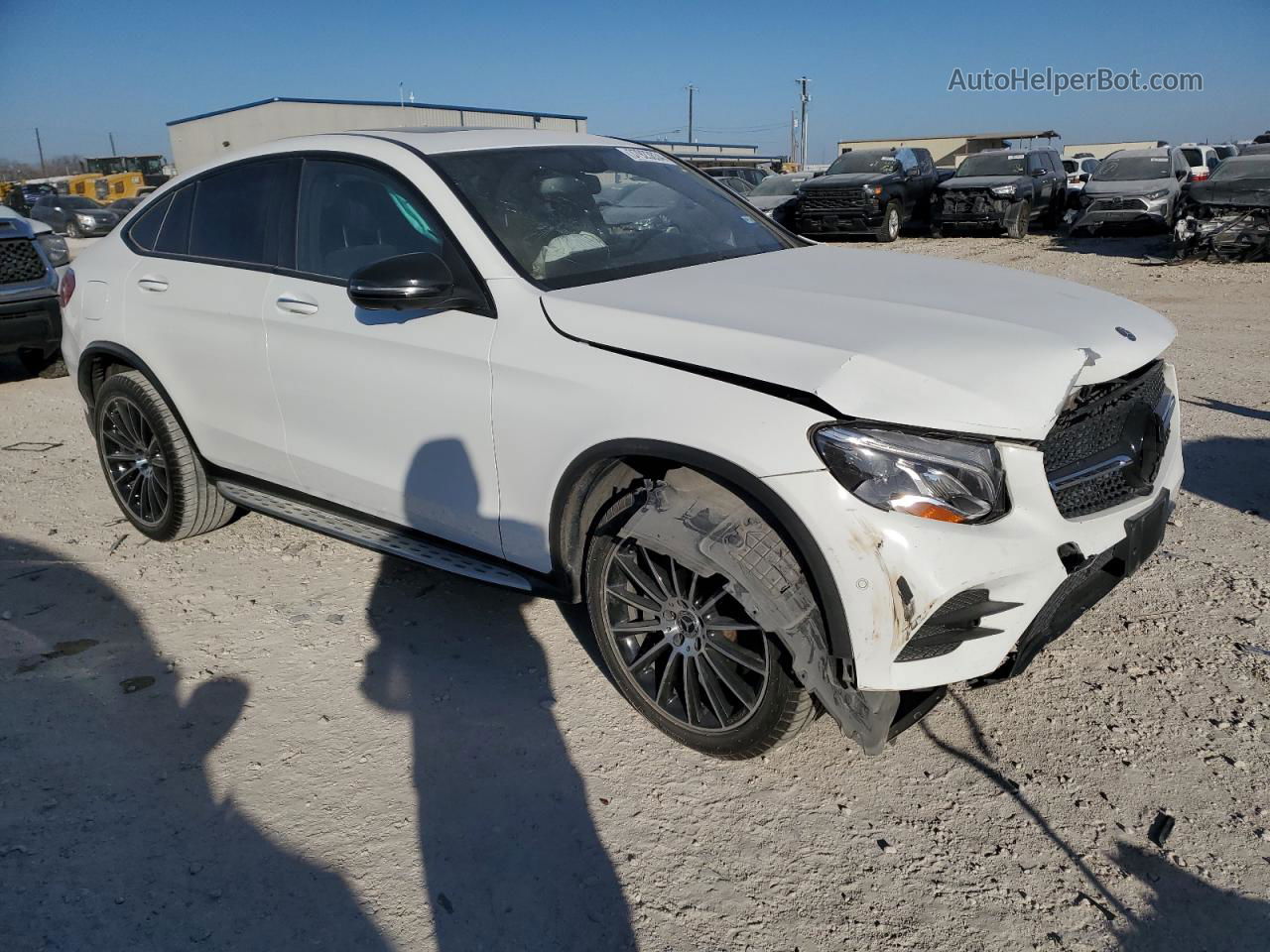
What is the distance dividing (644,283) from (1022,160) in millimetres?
18394

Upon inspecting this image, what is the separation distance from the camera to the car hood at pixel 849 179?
17859 mm

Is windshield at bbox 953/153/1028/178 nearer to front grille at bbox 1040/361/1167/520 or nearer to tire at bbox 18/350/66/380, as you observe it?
tire at bbox 18/350/66/380

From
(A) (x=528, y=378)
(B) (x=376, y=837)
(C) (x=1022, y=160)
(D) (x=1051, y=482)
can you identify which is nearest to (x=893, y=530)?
(D) (x=1051, y=482)

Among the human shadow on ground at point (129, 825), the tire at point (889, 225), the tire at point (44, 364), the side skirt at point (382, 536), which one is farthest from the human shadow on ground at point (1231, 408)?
the tire at point (889, 225)

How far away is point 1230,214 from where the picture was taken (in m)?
13.7

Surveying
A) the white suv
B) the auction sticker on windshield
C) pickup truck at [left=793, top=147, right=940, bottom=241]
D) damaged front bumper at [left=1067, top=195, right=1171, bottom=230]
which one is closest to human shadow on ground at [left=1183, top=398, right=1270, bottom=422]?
the white suv

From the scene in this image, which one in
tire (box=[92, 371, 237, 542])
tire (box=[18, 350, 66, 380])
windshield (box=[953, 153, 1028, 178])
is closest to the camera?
tire (box=[92, 371, 237, 542])

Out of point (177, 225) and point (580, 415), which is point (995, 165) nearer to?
point (177, 225)

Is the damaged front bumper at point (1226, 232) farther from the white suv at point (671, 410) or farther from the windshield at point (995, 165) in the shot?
the white suv at point (671, 410)

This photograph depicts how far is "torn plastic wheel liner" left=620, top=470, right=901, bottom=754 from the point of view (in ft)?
8.16

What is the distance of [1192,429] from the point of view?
18.9 feet

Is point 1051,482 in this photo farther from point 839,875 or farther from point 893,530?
point 839,875

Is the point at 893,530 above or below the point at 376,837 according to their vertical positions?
above

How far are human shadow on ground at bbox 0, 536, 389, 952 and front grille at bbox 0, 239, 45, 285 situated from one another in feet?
17.6
